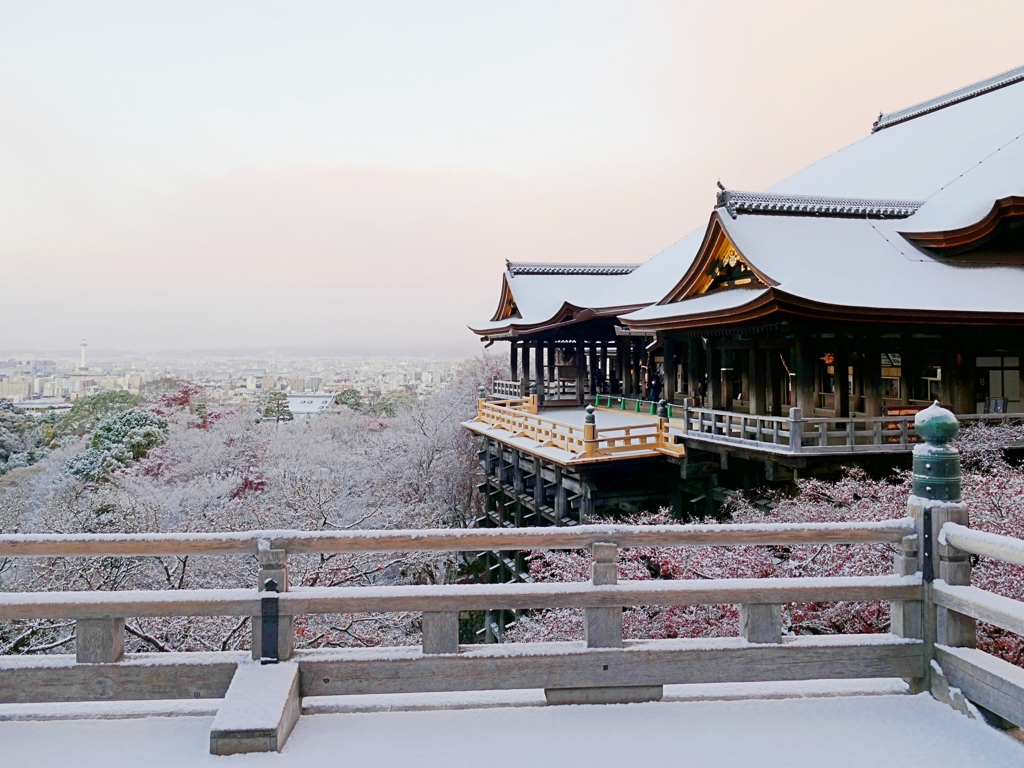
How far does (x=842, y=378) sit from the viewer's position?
42.8 feet

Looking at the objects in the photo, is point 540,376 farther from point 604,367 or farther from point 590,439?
→ point 590,439

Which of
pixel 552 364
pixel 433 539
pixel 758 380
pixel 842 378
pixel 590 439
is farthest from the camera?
pixel 552 364

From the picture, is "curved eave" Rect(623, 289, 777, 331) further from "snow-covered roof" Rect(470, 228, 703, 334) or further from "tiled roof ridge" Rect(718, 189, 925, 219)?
"snow-covered roof" Rect(470, 228, 703, 334)

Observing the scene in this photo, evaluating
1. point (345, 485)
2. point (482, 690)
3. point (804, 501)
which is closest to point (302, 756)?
point (482, 690)

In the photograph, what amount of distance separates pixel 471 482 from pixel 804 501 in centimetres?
1900

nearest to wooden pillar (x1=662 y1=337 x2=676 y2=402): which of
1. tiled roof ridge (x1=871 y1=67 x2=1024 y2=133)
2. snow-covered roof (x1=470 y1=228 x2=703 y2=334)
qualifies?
snow-covered roof (x1=470 y1=228 x2=703 y2=334)

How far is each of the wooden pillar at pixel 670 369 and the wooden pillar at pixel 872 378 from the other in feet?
17.6

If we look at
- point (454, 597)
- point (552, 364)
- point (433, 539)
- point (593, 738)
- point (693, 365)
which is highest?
point (552, 364)

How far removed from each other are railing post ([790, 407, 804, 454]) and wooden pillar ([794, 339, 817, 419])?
646mm

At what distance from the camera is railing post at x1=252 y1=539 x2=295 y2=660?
11.8 feet

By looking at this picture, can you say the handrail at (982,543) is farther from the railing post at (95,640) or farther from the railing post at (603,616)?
the railing post at (95,640)

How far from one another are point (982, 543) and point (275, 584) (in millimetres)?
3542

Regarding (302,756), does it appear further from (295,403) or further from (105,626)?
(295,403)

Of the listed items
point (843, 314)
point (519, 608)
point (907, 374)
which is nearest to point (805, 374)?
point (843, 314)
